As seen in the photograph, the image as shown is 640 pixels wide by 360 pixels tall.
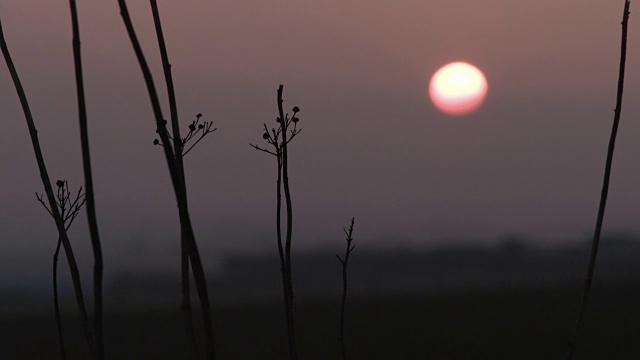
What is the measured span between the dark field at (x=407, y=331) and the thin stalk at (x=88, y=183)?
23.4 metres

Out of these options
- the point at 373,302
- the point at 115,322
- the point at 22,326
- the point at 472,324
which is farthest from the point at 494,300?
the point at 22,326

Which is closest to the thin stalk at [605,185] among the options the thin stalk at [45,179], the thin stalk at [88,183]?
the thin stalk at [45,179]

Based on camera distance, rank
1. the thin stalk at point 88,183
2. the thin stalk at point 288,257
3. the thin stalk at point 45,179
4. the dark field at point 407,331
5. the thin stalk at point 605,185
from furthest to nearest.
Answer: the dark field at point 407,331, the thin stalk at point 288,257, the thin stalk at point 605,185, the thin stalk at point 45,179, the thin stalk at point 88,183

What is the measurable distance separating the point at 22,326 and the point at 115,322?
203 inches

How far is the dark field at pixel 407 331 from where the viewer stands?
28.2 metres

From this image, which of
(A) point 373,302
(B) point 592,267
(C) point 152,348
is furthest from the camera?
(A) point 373,302

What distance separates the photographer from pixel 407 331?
116ft

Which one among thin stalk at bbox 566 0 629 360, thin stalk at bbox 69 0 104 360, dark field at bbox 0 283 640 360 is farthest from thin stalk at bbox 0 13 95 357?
dark field at bbox 0 283 640 360

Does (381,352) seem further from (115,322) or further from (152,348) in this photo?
(115,322)

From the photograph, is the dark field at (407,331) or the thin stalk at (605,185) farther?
the dark field at (407,331)

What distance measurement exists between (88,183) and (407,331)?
34328 millimetres

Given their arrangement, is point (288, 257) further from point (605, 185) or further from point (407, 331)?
point (407, 331)

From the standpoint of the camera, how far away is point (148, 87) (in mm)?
1799

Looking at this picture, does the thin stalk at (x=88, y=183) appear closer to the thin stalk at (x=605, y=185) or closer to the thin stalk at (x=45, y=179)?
the thin stalk at (x=45, y=179)
